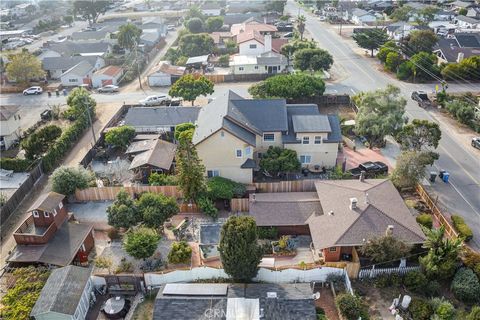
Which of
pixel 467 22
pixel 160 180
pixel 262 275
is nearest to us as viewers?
pixel 262 275

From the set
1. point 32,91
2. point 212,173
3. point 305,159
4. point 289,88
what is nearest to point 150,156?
point 212,173

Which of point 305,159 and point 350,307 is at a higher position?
point 305,159

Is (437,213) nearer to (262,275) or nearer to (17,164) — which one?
(262,275)

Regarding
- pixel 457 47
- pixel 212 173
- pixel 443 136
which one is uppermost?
pixel 457 47

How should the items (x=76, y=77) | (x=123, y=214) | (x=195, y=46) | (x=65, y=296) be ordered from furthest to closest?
(x=195, y=46) < (x=76, y=77) < (x=123, y=214) < (x=65, y=296)

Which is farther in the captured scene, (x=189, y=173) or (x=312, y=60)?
(x=312, y=60)
